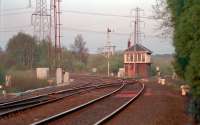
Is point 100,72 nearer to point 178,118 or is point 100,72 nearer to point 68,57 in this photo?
point 68,57

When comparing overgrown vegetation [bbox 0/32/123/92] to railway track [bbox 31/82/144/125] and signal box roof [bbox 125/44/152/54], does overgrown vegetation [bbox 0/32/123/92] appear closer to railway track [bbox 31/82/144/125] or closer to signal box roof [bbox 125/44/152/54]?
signal box roof [bbox 125/44/152/54]

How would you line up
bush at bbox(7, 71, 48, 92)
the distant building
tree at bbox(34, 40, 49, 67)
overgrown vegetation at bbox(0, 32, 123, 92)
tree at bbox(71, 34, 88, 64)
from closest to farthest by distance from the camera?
bush at bbox(7, 71, 48, 92) → overgrown vegetation at bbox(0, 32, 123, 92) → tree at bbox(34, 40, 49, 67) → the distant building → tree at bbox(71, 34, 88, 64)

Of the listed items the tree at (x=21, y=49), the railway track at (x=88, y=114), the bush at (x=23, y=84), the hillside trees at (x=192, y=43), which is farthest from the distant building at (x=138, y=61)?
the hillside trees at (x=192, y=43)

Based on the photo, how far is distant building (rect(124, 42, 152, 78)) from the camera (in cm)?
8481

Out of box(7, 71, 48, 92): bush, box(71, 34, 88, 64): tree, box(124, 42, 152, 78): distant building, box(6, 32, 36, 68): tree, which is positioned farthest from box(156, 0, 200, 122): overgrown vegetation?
box(71, 34, 88, 64): tree

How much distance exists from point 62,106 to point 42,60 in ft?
204

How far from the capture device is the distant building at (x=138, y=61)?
84.8 meters

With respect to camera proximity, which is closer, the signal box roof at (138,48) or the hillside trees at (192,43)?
the hillside trees at (192,43)

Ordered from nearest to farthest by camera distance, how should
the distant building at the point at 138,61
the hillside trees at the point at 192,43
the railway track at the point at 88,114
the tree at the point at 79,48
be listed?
the hillside trees at the point at 192,43
the railway track at the point at 88,114
the distant building at the point at 138,61
the tree at the point at 79,48

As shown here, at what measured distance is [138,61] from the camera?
282ft

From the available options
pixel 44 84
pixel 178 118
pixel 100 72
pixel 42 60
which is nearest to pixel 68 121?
pixel 178 118

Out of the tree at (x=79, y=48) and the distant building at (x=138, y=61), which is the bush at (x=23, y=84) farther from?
the tree at (x=79, y=48)

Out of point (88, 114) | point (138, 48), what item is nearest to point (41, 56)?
point (138, 48)

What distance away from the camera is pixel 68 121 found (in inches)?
695
